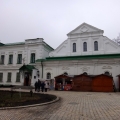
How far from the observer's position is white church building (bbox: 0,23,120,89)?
27609mm

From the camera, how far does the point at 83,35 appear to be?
101 ft

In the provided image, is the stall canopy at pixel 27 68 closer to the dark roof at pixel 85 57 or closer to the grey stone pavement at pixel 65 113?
the dark roof at pixel 85 57

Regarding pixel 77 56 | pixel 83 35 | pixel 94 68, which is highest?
pixel 83 35

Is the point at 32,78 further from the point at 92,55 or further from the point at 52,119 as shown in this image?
the point at 52,119

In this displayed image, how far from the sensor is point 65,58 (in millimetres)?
30078

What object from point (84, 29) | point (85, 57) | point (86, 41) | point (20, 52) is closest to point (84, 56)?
point (85, 57)

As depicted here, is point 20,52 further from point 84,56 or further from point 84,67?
point 84,67

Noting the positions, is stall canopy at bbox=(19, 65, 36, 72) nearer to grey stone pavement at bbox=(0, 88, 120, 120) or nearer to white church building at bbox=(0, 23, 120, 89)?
white church building at bbox=(0, 23, 120, 89)

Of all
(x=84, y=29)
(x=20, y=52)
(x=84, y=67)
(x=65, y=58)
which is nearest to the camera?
(x=84, y=67)

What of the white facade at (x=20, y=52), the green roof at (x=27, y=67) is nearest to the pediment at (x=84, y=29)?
the white facade at (x=20, y=52)

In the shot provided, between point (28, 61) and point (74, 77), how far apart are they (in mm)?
12484

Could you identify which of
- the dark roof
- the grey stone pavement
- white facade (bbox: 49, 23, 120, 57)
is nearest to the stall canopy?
the dark roof

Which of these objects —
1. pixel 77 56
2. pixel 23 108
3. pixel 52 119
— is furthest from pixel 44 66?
pixel 52 119

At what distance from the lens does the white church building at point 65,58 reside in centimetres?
2761
